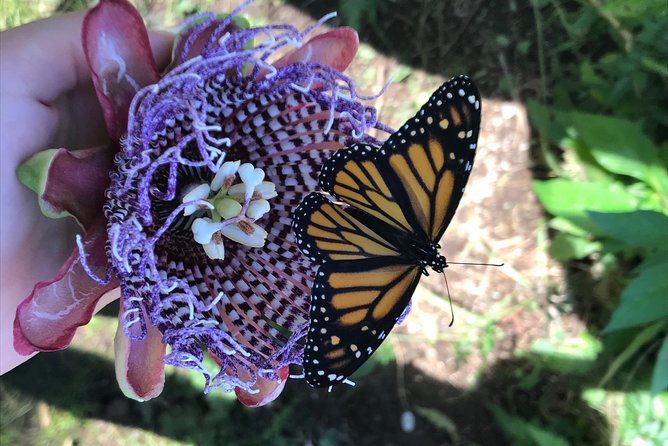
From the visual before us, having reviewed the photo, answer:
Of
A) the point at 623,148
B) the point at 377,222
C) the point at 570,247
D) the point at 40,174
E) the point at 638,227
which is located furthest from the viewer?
the point at 570,247

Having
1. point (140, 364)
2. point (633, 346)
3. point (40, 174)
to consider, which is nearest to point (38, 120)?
point (40, 174)

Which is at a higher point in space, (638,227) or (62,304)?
(62,304)

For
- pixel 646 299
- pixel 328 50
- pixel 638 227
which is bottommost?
pixel 646 299

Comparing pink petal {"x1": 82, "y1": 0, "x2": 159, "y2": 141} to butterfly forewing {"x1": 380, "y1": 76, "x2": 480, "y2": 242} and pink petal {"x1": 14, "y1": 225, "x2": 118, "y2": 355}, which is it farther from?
butterfly forewing {"x1": 380, "y1": 76, "x2": 480, "y2": 242}

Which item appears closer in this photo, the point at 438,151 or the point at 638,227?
the point at 438,151

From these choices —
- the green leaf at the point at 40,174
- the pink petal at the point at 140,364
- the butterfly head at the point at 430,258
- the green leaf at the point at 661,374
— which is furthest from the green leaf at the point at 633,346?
the green leaf at the point at 40,174

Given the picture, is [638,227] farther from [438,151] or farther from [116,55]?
[116,55]

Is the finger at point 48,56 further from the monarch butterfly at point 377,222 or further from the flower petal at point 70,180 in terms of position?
the monarch butterfly at point 377,222
